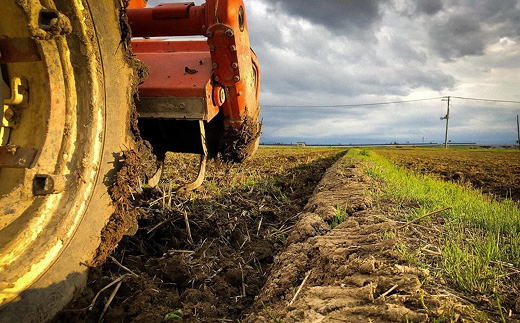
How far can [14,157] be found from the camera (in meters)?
1.40

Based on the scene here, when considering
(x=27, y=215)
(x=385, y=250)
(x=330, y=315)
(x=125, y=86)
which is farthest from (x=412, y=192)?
(x=27, y=215)

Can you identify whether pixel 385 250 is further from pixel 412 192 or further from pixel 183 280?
pixel 412 192

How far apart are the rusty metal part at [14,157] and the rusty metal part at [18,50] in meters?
0.35

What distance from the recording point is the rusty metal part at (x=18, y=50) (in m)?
1.45

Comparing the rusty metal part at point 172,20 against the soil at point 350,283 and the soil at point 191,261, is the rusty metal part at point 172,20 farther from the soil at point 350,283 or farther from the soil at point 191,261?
the soil at point 350,283

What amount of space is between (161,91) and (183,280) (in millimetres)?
1277

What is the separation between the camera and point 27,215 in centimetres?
147

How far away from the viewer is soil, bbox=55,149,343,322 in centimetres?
189

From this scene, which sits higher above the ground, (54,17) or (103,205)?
(54,17)

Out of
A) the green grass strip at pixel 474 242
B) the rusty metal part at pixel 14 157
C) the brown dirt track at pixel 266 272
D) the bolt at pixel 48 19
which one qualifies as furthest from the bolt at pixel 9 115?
the green grass strip at pixel 474 242

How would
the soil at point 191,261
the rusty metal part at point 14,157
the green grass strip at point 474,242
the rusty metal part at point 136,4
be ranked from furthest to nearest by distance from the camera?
1. the rusty metal part at point 136,4
2. the soil at point 191,261
3. the green grass strip at point 474,242
4. the rusty metal part at point 14,157

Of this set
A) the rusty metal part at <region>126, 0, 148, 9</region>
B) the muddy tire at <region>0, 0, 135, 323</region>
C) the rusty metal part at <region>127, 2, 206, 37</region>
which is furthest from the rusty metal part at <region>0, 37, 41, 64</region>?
the rusty metal part at <region>126, 0, 148, 9</region>

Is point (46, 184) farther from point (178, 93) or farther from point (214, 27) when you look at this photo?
point (214, 27)

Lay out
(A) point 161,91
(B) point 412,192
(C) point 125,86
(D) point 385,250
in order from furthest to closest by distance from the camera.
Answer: (B) point 412,192
(A) point 161,91
(D) point 385,250
(C) point 125,86
